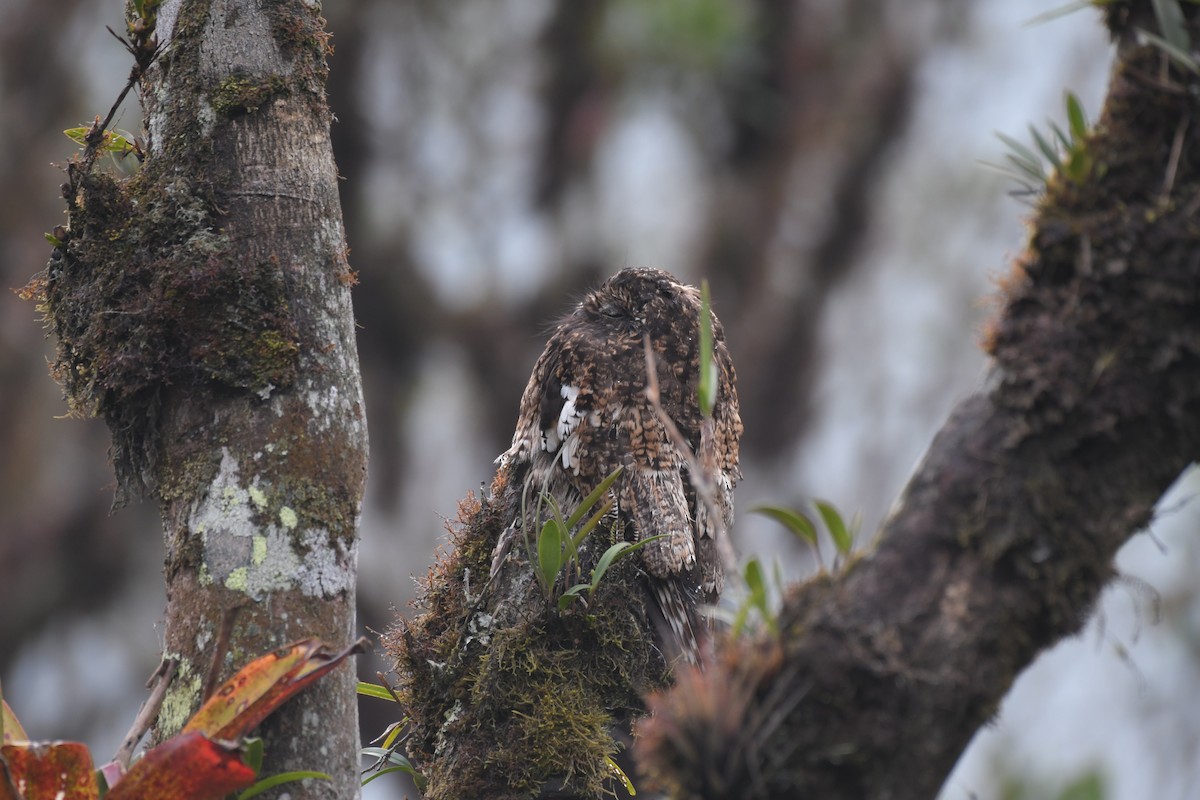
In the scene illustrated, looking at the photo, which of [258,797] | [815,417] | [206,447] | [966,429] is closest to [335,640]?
[258,797]

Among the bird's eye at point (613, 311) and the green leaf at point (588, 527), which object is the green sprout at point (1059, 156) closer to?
the green leaf at point (588, 527)

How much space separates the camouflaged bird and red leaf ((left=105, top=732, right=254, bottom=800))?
5.26ft

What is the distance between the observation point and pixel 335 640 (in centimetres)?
257

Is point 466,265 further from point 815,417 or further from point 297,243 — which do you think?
point 297,243

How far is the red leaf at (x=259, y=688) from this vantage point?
224 centimetres

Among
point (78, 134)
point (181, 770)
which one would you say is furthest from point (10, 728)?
point (78, 134)

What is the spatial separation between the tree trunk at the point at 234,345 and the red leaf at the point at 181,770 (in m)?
0.31

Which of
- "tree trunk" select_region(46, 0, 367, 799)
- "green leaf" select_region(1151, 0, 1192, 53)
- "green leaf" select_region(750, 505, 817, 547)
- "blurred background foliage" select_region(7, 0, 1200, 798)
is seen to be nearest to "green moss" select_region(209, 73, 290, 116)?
"tree trunk" select_region(46, 0, 367, 799)

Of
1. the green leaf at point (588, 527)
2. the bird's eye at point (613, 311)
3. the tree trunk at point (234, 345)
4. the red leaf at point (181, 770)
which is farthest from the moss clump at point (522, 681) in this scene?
the red leaf at point (181, 770)

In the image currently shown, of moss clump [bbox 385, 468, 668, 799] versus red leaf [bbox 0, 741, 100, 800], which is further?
moss clump [bbox 385, 468, 668, 799]

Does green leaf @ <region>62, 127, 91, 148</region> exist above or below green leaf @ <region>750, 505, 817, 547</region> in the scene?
above

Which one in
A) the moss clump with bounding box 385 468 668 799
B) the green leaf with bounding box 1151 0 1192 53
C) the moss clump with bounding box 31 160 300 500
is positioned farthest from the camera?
the moss clump with bounding box 385 468 668 799

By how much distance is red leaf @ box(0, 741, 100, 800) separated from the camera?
2.08 metres

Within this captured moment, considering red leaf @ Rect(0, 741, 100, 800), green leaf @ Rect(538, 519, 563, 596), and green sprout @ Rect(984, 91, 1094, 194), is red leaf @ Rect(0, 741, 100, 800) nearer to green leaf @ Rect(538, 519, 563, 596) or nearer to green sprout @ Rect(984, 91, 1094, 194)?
green leaf @ Rect(538, 519, 563, 596)
